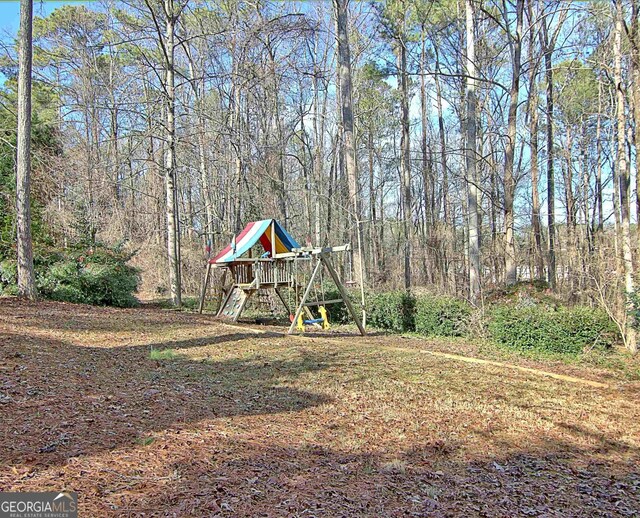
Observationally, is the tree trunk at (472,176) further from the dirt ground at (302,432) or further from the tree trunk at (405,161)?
the tree trunk at (405,161)

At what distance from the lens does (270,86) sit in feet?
57.9

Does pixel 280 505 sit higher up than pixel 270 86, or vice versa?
pixel 270 86

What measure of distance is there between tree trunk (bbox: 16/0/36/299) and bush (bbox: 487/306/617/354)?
9.61m

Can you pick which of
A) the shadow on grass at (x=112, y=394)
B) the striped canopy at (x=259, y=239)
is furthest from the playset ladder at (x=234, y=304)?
the shadow on grass at (x=112, y=394)

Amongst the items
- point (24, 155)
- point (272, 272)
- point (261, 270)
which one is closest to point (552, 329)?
point (272, 272)

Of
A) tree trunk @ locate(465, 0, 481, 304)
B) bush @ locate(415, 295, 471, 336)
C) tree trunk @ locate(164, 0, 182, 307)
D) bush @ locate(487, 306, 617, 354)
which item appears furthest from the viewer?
tree trunk @ locate(164, 0, 182, 307)

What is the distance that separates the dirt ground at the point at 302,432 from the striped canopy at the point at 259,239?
392cm

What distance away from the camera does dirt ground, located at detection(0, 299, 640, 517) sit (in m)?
2.81

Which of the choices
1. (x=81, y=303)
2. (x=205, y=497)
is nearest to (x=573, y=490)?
(x=205, y=497)

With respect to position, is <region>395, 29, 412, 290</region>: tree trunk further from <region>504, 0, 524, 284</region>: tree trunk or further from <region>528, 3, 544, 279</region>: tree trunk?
<region>504, 0, 524, 284</region>: tree trunk

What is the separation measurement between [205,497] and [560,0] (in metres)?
13.3

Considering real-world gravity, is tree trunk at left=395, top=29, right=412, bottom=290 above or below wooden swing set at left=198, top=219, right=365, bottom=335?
above

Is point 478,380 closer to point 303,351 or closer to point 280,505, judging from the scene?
point 303,351

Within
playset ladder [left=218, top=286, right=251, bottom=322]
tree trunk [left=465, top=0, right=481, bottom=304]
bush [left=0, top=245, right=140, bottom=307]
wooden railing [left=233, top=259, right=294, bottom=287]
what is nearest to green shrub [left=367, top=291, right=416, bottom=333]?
tree trunk [left=465, top=0, right=481, bottom=304]
